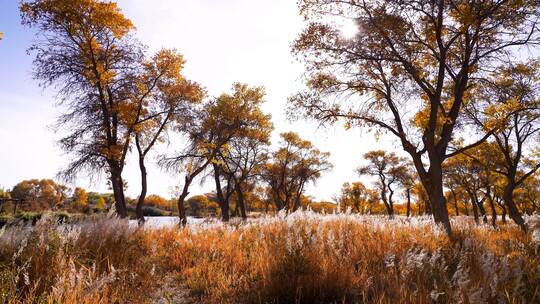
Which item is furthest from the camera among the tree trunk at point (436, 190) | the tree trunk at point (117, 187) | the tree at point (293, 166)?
the tree at point (293, 166)

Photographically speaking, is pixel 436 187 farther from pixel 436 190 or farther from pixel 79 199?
pixel 79 199

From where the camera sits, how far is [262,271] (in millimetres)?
3984

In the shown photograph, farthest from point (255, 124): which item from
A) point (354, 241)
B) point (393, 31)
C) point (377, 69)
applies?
point (354, 241)

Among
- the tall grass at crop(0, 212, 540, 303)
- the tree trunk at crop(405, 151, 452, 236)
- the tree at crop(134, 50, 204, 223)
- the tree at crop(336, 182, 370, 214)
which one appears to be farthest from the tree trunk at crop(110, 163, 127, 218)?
the tree at crop(336, 182, 370, 214)

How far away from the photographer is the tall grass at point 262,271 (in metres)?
2.86

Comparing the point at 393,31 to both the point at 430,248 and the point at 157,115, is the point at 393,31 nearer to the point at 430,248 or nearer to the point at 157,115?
the point at 430,248

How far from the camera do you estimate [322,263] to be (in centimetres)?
391

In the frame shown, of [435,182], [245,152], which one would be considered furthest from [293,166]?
[435,182]

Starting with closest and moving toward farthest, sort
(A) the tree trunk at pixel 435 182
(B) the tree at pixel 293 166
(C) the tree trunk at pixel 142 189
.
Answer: (A) the tree trunk at pixel 435 182, (C) the tree trunk at pixel 142 189, (B) the tree at pixel 293 166

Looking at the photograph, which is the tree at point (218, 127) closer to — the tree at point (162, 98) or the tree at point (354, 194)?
the tree at point (162, 98)

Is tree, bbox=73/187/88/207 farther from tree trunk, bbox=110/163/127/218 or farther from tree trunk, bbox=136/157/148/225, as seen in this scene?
tree trunk, bbox=136/157/148/225

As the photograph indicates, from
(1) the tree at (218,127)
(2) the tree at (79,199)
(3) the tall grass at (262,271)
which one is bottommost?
(3) the tall grass at (262,271)

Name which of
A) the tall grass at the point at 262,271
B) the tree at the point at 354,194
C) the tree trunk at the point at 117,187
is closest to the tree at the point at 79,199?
the tree trunk at the point at 117,187

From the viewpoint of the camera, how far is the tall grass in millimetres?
2861
